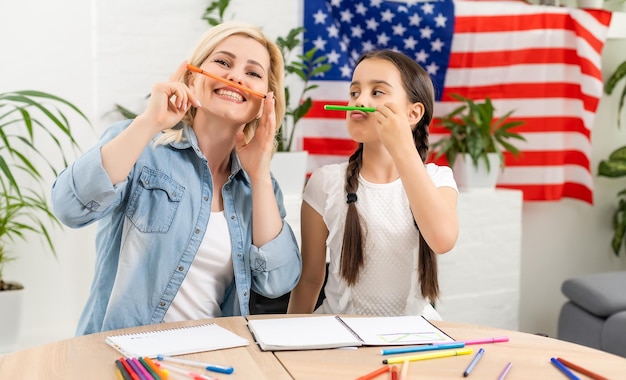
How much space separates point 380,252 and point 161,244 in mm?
515

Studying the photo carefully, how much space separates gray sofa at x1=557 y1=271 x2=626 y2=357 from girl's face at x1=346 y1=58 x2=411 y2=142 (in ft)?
4.97

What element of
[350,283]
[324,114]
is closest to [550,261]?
[324,114]

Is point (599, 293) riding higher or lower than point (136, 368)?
lower

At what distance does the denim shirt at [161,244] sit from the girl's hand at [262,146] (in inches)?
3.7

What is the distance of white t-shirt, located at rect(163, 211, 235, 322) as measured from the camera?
1.52 metres

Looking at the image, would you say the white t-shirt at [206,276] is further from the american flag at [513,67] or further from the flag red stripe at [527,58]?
the flag red stripe at [527,58]

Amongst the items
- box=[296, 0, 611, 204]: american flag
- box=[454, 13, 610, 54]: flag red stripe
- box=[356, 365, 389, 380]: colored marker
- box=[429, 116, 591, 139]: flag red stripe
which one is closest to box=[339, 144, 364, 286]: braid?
box=[356, 365, 389, 380]: colored marker

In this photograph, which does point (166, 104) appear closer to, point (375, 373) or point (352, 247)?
point (352, 247)

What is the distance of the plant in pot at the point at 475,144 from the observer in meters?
3.29

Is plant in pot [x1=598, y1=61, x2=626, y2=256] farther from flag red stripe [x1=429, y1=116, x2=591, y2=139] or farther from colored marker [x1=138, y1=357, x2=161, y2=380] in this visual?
colored marker [x1=138, y1=357, x2=161, y2=380]

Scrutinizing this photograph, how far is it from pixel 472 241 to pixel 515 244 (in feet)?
0.86

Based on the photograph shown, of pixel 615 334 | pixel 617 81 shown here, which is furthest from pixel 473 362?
pixel 617 81

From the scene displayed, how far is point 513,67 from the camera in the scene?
355 centimetres

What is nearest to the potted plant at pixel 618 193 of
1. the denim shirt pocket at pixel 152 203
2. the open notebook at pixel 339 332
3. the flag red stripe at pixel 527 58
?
the flag red stripe at pixel 527 58
